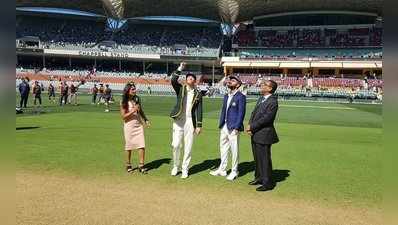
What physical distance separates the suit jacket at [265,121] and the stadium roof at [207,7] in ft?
189

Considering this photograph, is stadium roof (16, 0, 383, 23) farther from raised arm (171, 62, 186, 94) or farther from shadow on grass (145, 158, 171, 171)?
raised arm (171, 62, 186, 94)

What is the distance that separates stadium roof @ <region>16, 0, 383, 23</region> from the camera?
6494 centimetres

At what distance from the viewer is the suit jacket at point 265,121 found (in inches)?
305

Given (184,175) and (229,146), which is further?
(229,146)

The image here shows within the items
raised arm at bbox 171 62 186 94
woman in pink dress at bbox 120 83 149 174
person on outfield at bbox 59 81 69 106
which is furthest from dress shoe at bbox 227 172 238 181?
person on outfield at bbox 59 81 69 106

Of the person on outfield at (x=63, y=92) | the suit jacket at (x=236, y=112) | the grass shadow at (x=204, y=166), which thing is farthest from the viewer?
the person on outfield at (x=63, y=92)

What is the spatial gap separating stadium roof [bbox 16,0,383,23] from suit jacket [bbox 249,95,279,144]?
57.5 metres

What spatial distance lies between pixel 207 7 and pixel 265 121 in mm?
62148

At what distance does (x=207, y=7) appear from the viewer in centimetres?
6762

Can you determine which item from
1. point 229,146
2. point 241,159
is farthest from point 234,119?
point 241,159

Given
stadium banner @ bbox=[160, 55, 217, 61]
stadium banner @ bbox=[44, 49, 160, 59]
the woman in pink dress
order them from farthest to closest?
stadium banner @ bbox=[160, 55, 217, 61] → stadium banner @ bbox=[44, 49, 160, 59] → the woman in pink dress

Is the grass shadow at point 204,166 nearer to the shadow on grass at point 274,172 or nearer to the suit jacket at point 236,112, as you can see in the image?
the shadow on grass at point 274,172

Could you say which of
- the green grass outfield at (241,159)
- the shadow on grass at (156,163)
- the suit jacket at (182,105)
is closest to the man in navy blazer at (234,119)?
the green grass outfield at (241,159)

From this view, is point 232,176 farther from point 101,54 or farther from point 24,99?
point 101,54
